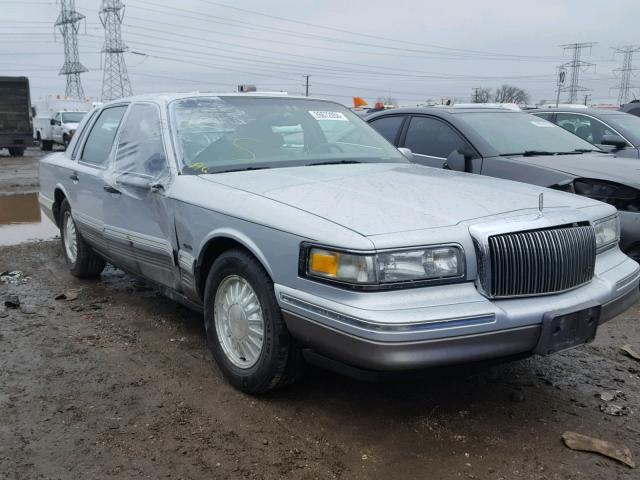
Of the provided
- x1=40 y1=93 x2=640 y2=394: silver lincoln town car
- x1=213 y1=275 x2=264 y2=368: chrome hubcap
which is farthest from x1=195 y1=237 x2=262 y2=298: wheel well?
x1=213 y1=275 x2=264 y2=368: chrome hubcap

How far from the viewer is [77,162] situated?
5.71 metres

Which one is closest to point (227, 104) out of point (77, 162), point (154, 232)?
point (154, 232)

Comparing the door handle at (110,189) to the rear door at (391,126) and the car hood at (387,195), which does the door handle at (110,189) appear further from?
the rear door at (391,126)

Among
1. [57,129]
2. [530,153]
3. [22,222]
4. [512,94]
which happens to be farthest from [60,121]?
[512,94]

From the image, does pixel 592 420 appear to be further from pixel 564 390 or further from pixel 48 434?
pixel 48 434

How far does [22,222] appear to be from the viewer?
9625 mm

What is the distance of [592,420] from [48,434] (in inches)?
108

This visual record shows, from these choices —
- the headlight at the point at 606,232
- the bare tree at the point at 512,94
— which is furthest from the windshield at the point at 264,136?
the bare tree at the point at 512,94

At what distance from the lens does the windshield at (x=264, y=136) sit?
13.5 feet

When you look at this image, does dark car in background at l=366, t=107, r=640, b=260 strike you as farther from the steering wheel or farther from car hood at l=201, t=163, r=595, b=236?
car hood at l=201, t=163, r=595, b=236

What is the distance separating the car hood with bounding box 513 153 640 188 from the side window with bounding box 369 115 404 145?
151 centimetres

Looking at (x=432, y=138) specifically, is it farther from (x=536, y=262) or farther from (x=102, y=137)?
(x=536, y=262)

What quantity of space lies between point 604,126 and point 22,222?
8295mm

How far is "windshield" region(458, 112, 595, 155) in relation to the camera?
6297 millimetres
